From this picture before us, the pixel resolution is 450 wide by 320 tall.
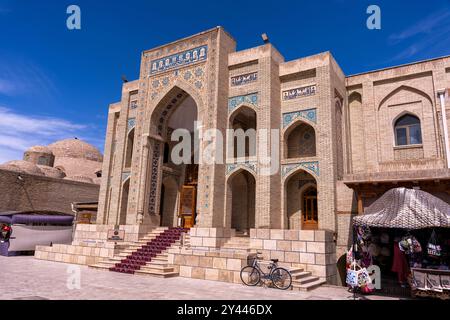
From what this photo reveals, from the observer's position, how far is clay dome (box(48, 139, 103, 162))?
40688 mm

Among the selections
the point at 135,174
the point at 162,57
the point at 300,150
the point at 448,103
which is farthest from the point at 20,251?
the point at 448,103

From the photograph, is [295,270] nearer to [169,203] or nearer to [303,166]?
[303,166]

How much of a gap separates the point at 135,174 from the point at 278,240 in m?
7.83

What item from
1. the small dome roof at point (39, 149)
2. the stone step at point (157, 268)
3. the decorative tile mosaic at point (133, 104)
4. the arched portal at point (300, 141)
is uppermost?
the small dome roof at point (39, 149)

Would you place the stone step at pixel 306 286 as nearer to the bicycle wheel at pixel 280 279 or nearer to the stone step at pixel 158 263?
the bicycle wheel at pixel 280 279

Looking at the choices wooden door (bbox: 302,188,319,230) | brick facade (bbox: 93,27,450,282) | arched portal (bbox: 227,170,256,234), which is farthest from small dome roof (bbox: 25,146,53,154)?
wooden door (bbox: 302,188,319,230)

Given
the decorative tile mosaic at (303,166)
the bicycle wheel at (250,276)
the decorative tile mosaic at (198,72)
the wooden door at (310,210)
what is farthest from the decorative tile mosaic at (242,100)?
the bicycle wheel at (250,276)

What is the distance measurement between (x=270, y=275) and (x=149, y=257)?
529 centimetres

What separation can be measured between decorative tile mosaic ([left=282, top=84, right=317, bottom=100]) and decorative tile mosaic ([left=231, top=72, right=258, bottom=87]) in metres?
1.42

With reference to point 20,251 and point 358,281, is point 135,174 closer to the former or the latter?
point 20,251

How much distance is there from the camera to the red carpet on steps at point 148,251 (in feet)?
39.3

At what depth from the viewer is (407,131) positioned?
14422 millimetres

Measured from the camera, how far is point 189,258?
37.1 feet

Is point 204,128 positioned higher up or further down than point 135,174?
higher up
